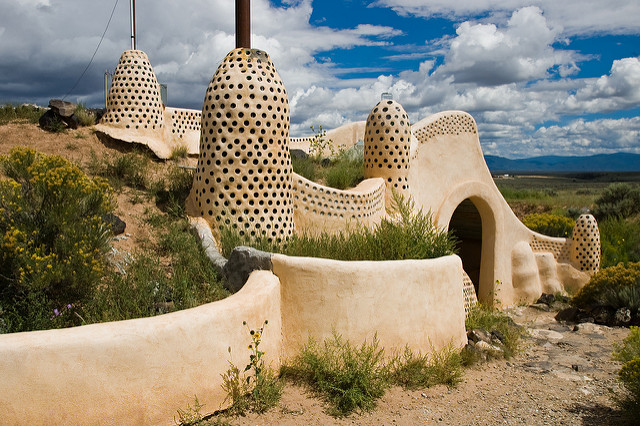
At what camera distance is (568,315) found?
36.3 feet

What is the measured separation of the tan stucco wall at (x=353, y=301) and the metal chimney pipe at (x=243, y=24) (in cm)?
441

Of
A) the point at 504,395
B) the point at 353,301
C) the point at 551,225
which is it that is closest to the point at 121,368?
the point at 353,301

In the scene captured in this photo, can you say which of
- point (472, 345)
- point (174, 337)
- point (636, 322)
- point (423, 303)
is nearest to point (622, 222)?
point (636, 322)

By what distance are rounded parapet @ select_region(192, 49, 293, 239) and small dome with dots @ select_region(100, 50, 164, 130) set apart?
4.81 metres

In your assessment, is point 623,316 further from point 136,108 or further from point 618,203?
point 618,203

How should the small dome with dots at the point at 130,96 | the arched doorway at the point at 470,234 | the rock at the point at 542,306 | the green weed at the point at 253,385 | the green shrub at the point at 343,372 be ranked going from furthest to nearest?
1. the arched doorway at the point at 470,234
2. the rock at the point at 542,306
3. the small dome with dots at the point at 130,96
4. the green shrub at the point at 343,372
5. the green weed at the point at 253,385

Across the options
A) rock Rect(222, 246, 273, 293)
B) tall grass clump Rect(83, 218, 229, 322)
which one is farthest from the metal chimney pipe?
rock Rect(222, 246, 273, 293)

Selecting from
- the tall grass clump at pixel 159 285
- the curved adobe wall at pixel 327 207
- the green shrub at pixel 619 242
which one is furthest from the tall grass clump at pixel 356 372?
the green shrub at pixel 619 242

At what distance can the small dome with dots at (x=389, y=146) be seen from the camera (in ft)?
32.3

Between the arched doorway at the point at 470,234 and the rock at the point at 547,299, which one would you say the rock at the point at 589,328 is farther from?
the arched doorway at the point at 470,234

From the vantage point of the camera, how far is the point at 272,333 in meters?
4.69

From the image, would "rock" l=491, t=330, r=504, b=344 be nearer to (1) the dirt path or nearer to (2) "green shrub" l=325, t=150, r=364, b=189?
(1) the dirt path

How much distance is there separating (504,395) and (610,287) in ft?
22.5

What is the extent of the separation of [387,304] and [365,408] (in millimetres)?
1017
